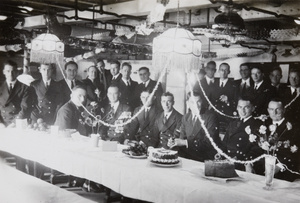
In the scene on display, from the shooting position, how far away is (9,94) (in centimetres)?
712

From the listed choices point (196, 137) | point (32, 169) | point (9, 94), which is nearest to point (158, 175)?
point (196, 137)

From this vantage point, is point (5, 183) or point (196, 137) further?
point (196, 137)

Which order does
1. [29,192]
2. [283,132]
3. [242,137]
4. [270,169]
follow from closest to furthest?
[270,169], [29,192], [283,132], [242,137]

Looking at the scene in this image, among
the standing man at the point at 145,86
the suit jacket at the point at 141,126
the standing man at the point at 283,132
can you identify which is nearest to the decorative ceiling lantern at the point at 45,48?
A: the suit jacket at the point at 141,126

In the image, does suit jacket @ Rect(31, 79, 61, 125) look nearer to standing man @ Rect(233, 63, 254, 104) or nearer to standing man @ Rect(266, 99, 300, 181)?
standing man @ Rect(233, 63, 254, 104)

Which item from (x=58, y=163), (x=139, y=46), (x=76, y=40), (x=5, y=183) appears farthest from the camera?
(x=139, y=46)

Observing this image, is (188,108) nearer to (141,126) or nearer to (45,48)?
(141,126)

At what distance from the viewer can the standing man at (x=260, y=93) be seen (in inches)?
255

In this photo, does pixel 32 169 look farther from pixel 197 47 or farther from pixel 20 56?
pixel 20 56

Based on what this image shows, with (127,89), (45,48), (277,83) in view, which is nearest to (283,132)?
(277,83)

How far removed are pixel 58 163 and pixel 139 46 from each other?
496 cm

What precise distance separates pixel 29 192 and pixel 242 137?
2.88m

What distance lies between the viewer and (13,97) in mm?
7129

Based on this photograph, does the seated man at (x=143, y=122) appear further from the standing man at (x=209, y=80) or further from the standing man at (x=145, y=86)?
the standing man at (x=209, y=80)
